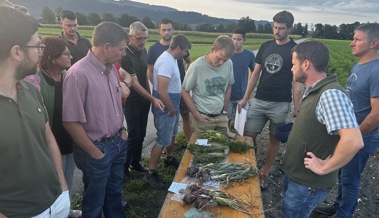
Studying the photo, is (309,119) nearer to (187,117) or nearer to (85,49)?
(187,117)

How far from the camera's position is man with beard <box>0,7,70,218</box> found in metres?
1.72

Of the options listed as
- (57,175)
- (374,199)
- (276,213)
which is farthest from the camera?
(374,199)

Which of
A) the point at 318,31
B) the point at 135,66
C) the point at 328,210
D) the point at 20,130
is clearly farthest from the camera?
the point at 318,31

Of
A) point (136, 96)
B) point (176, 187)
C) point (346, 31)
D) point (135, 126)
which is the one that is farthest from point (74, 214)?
point (346, 31)

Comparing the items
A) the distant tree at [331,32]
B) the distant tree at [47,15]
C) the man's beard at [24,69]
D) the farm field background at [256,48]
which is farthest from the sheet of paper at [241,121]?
the distant tree at [331,32]

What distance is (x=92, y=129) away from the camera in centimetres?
281

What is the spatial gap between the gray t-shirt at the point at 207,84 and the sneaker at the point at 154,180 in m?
1.38

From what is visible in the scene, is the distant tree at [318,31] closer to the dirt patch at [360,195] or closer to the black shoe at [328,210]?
the dirt patch at [360,195]

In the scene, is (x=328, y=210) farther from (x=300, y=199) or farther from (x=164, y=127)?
(x=164, y=127)

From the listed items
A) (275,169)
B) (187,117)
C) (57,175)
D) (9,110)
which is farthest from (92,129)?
(275,169)

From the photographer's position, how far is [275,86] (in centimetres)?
462

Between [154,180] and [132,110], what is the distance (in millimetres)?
1244

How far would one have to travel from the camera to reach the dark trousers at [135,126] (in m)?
4.67

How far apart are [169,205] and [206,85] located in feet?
7.22
